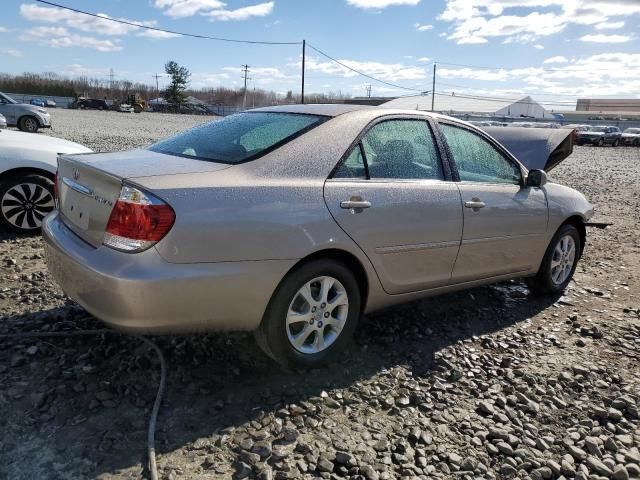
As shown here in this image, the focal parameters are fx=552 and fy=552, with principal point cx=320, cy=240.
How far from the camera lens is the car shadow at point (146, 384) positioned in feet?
8.34

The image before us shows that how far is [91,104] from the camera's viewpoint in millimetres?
74625

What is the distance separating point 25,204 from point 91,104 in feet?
251

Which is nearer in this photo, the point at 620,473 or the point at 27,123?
the point at 620,473

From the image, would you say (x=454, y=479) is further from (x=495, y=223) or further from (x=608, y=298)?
(x=608, y=298)

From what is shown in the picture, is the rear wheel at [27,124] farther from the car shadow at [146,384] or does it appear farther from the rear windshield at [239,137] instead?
the rear windshield at [239,137]

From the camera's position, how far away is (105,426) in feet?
8.79

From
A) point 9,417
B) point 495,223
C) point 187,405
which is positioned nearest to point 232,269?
point 187,405

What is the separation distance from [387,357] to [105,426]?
70.1 inches

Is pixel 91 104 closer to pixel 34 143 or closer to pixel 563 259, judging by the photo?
pixel 34 143

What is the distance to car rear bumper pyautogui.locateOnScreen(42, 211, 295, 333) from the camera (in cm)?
265

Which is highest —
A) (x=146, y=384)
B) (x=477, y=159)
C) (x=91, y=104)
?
(x=91, y=104)

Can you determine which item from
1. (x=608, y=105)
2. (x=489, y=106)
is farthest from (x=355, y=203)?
(x=608, y=105)

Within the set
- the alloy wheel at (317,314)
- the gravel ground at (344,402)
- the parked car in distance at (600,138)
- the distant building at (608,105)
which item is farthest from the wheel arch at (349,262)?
the distant building at (608,105)

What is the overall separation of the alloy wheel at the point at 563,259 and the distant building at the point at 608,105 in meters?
113
